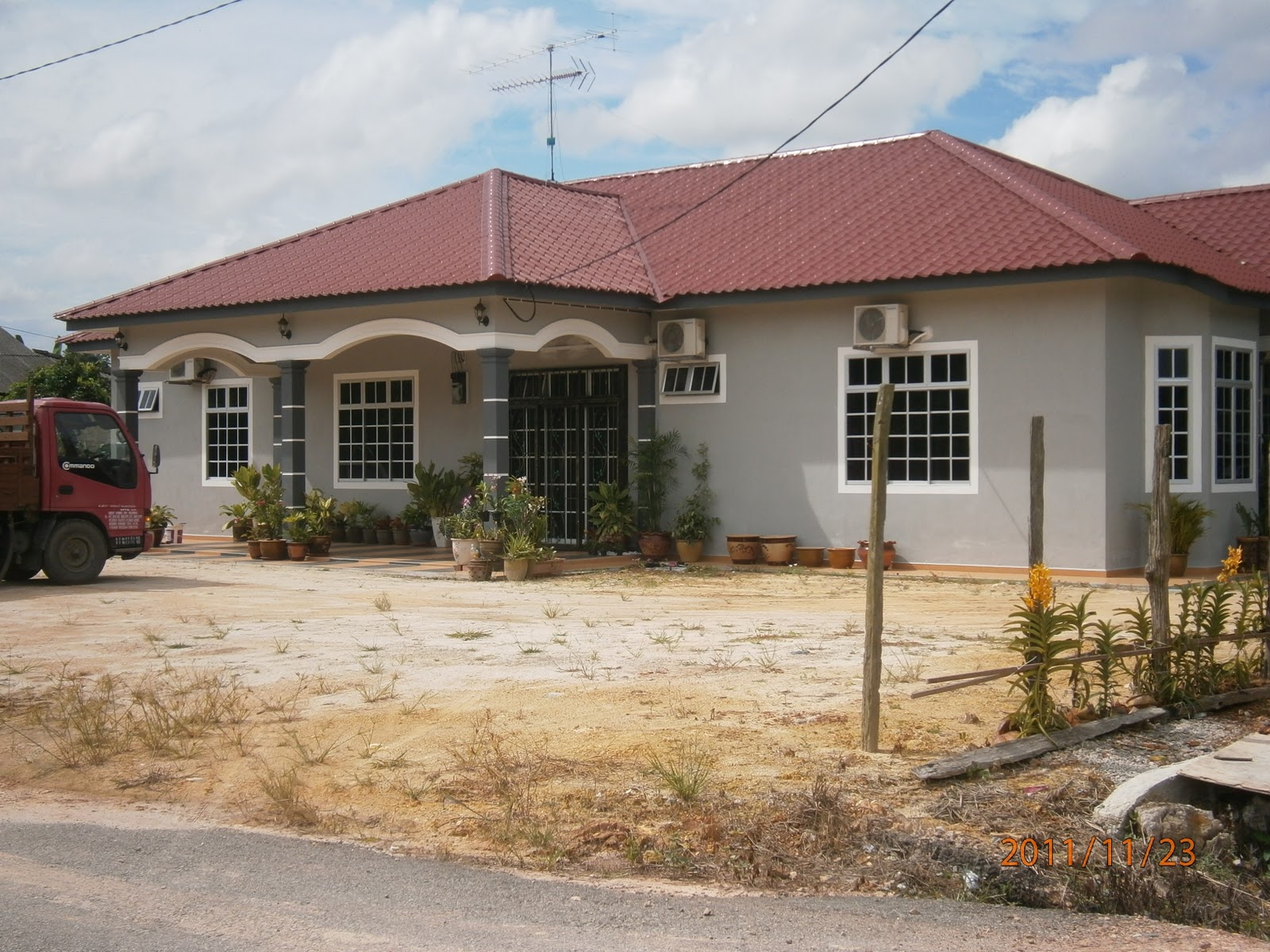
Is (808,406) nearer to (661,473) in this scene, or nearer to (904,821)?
(661,473)

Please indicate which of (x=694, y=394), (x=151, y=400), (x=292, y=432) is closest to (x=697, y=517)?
(x=694, y=394)

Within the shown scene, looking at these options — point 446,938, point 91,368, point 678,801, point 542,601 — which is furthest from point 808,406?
point 91,368

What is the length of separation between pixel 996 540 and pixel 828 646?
616cm

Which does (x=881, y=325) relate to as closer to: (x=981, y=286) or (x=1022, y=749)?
(x=981, y=286)

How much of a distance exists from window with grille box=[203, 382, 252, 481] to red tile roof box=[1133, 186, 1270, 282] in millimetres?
14910

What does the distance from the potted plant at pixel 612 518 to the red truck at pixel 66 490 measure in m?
5.82

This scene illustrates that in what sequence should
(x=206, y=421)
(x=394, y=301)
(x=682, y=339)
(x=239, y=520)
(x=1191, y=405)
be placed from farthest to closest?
(x=206, y=421) < (x=239, y=520) < (x=682, y=339) < (x=394, y=301) < (x=1191, y=405)

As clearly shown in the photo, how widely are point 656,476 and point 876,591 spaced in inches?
447

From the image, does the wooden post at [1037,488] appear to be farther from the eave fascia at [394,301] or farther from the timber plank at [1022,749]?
the eave fascia at [394,301]

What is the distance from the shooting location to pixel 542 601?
554 inches

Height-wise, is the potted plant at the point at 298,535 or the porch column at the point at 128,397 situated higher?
the porch column at the point at 128,397

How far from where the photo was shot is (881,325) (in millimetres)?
16641
